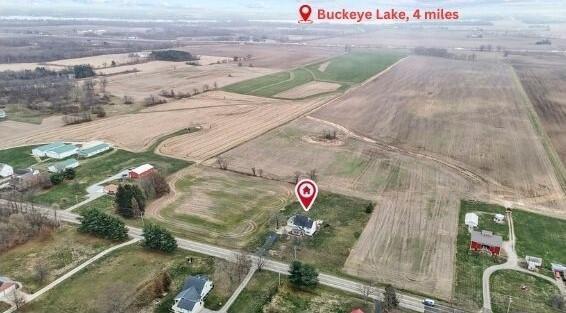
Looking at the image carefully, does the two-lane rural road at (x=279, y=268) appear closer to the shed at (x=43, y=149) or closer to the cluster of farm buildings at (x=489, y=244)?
the cluster of farm buildings at (x=489, y=244)

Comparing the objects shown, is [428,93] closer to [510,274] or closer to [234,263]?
[510,274]

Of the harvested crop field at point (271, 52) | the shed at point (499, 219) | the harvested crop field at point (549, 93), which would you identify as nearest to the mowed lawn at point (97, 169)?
the shed at point (499, 219)

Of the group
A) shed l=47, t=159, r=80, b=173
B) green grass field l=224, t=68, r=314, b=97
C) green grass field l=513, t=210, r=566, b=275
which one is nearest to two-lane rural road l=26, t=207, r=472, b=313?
shed l=47, t=159, r=80, b=173

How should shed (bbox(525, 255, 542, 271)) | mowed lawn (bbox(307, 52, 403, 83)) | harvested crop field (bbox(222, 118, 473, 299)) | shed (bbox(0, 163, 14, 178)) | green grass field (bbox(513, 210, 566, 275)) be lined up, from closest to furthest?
shed (bbox(525, 255, 542, 271))
harvested crop field (bbox(222, 118, 473, 299))
green grass field (bbox(513, 210, 566, 275))
shed (bbox(0, 163, 14, 178))
mowed lawn (bbox(307, 52, 403, 83))

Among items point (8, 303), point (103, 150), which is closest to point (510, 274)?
point (8, 303)

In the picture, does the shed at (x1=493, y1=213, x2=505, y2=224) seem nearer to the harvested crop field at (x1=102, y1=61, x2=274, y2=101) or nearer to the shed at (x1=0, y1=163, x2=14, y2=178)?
the shed at (x1=0, y1=163, x2=14, y2=178)

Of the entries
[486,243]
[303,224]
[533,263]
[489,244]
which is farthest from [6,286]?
[533,263]
